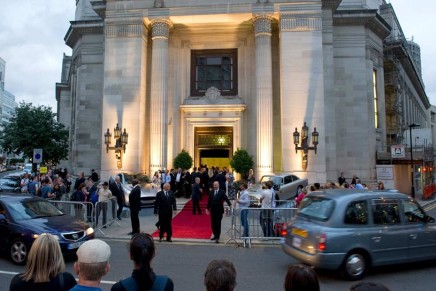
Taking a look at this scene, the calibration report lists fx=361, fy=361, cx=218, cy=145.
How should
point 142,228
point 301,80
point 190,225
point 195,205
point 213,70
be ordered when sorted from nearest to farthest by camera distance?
point 142,228, point 190,225, point 195,205, point 301,80, point 213,70

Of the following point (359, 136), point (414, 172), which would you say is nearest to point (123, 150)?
point (359, 136)

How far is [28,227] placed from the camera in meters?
8.52

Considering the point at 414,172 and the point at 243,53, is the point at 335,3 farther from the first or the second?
the point at 414,172

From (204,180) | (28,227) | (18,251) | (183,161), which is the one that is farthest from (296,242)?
(183,161)

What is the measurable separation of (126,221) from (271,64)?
14743 millimetres

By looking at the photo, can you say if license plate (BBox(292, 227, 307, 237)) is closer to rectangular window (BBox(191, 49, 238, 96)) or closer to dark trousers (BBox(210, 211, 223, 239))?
dark trousers (BBox(210, 211, 223, 239))

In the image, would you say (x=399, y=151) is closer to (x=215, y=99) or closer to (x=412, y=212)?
(x=215, y=99)

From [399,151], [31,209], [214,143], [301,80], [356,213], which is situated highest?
[301,80]

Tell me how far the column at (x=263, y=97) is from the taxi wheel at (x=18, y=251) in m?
15.8

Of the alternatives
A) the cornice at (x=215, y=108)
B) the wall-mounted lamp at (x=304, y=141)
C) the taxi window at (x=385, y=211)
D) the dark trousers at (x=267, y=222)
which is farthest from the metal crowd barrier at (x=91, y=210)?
the cornice at (x=215, y=108)

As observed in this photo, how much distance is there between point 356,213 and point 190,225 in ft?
26.4

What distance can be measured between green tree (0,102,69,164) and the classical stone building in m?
5.71

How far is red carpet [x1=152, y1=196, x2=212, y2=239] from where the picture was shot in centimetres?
1244

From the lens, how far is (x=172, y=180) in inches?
795
